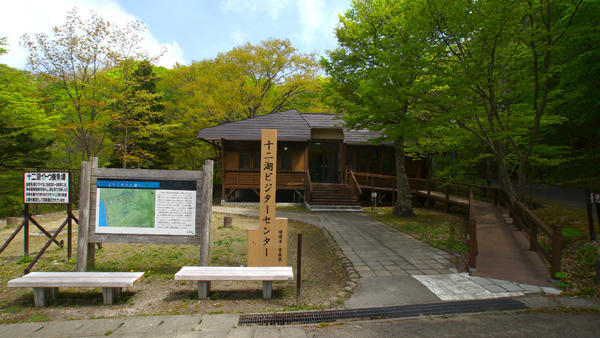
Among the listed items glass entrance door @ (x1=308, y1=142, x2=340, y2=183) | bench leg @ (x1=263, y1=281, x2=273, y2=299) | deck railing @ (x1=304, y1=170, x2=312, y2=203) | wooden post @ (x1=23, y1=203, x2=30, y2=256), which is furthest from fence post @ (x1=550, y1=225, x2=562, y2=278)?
glass entrance door @ (x1=308, y1=142, x2=340, y2=183)

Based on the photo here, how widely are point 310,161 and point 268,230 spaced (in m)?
14.9

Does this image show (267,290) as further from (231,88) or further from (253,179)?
(231,88)

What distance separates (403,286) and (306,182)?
11.6 metres

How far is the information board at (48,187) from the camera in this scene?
19.7 ft

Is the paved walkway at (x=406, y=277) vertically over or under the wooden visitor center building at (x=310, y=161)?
under

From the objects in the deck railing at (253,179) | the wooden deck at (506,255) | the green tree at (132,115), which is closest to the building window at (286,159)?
the deck railing at (253,179)

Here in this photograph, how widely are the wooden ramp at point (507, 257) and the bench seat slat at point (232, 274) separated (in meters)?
3.83

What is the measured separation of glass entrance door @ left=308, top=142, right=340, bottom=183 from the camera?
20.1 m

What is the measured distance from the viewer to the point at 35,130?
16047 millimetres

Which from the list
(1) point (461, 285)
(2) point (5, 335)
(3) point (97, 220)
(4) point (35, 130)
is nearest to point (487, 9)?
(1) point (461, 285)

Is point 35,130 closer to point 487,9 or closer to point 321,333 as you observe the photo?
point 321,333

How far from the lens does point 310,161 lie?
20359 millimetres

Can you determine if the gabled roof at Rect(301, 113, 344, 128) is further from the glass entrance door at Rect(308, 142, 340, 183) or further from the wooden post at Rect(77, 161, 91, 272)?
the wooden post at Rect(77, 161, 91, 272)

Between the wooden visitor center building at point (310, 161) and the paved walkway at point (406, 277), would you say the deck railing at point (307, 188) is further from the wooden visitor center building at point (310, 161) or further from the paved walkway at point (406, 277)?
the paved walkway at point (406, 277)
